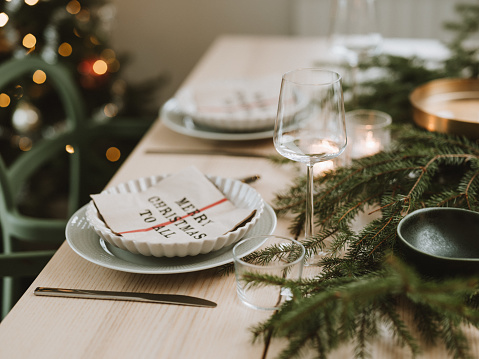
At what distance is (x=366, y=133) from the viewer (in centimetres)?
103

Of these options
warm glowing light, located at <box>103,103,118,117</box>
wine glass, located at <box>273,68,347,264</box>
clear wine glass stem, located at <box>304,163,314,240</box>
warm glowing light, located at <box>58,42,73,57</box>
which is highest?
wine glass, located at <box>273,68,347,264</box>

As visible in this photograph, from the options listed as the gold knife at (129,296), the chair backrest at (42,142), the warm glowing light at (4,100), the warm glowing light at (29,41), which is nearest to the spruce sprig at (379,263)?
the gold knife at (129,296)

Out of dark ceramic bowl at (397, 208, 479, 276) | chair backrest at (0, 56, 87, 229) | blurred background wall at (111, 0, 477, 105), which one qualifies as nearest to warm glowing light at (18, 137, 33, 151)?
chair backrest at (0, 56, 87, 229)

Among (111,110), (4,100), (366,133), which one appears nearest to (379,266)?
(366,133)

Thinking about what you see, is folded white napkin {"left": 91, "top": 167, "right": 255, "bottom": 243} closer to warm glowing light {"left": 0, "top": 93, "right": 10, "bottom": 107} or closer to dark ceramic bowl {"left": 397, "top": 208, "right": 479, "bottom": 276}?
dark ceramic bowl {"left": 397, "top": 208, "right": 479, "bottom": 276}

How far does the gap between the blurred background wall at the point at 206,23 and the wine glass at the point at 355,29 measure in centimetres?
164

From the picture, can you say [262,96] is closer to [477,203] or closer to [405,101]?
[405,101]

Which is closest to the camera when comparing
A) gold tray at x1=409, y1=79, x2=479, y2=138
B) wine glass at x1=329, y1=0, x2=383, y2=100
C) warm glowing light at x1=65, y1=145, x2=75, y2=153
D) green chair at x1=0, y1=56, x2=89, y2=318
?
green chair at x1=0, y1=56, x2=89, y2=318

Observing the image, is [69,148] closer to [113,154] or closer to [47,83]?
[47,83]

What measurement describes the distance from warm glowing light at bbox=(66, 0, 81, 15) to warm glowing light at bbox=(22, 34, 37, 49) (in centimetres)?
21

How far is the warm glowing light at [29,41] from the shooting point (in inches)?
86.0

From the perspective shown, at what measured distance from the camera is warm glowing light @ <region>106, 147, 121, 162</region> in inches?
99.7

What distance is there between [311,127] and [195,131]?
0.44 m

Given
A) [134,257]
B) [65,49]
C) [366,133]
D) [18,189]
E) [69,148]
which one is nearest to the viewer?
[134,257]
